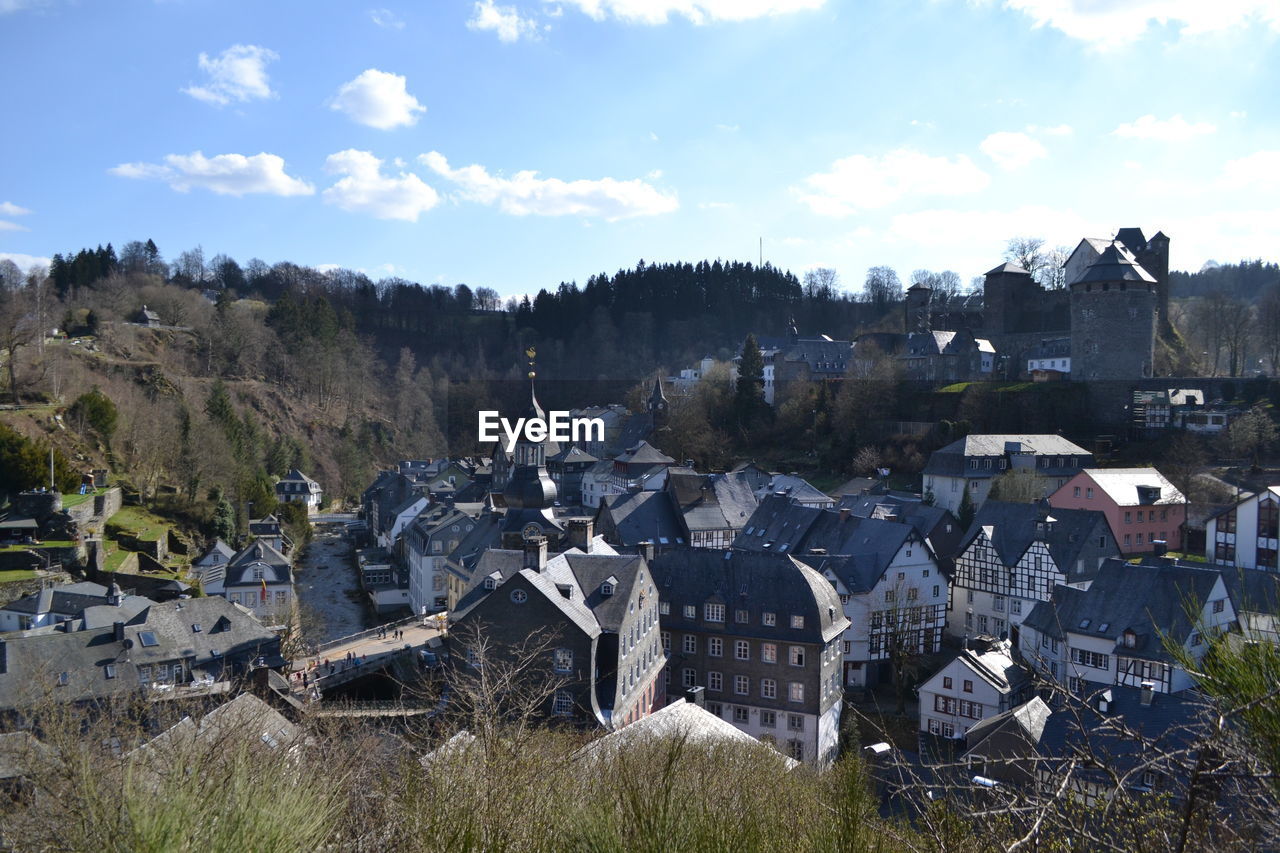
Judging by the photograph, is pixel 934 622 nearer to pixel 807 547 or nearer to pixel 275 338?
pixel 807 547

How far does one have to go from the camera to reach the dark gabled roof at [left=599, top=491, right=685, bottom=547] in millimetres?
37688

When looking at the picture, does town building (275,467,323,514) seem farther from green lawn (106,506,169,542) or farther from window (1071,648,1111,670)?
window (1071,648,1111,670)

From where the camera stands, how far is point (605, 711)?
800 inches

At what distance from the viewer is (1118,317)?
49688mm

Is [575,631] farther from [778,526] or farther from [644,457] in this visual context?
[644,457]

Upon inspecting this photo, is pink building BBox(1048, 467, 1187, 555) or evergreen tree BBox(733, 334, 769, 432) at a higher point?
evergreen tree BBox(733, 334, 769, 432)

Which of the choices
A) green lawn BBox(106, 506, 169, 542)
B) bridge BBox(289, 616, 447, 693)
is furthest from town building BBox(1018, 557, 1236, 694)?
green lawn BBox(106, 506, 169, 542)

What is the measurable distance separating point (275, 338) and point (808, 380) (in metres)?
47.5

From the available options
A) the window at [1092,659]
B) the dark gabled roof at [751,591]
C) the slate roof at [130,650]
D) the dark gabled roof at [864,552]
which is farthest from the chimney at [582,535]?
the window at [1092,659]

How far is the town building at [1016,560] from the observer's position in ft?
95.8

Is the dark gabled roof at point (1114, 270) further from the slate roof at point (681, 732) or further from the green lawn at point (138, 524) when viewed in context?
the green lawn at point (138, 524)

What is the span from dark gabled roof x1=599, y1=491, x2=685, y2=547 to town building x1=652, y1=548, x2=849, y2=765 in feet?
34.1

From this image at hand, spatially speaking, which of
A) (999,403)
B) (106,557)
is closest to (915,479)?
(999,403)

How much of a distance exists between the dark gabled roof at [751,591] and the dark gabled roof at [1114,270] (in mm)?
33293
